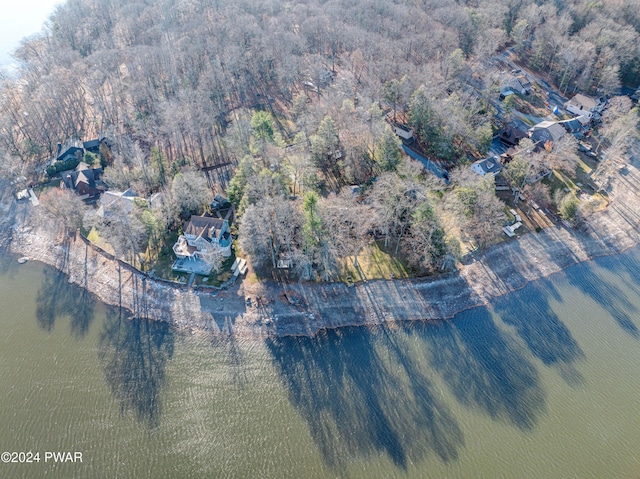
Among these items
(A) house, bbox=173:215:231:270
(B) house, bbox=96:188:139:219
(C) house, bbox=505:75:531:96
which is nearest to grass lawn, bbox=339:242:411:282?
(A) house, bbox=173:215:231:270

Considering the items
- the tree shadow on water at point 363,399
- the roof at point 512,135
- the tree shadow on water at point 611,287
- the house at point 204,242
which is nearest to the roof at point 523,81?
the roof at point 512,135

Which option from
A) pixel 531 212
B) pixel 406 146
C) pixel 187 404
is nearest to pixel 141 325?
pixel 187 404

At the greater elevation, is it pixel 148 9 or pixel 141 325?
pixel 148 9

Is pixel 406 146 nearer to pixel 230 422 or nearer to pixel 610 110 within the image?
pixel 610 110

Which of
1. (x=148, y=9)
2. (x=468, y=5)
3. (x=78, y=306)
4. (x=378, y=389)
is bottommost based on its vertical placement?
(x=78, y=306)

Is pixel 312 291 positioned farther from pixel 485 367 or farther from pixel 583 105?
pixel 583 105

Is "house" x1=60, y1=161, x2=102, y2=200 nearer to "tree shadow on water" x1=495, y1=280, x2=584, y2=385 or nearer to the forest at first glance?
the forest
